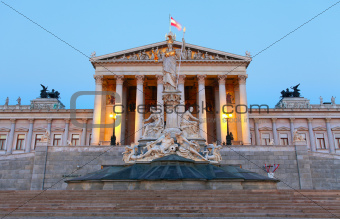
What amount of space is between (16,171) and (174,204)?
2520cm

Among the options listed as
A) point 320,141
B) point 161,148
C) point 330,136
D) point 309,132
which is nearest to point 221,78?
point 309,132

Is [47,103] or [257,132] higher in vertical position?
[47,103]

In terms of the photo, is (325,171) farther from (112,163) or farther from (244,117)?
(112,163)

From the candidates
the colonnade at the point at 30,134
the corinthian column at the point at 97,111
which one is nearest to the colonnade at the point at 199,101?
the corinthian column at the point at 97,111

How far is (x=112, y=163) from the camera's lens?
31.0m

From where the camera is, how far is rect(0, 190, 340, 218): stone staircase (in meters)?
10.2

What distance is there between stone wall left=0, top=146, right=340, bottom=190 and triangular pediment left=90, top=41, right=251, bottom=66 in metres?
22.0

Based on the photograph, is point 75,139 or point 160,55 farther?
point 75,139

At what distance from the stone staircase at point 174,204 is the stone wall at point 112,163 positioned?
17726 mm

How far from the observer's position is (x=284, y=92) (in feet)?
264

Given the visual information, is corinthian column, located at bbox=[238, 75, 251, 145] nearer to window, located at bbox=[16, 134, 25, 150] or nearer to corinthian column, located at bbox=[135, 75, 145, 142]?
corinthian column, located at bbox=[135, 75, 145, 142]

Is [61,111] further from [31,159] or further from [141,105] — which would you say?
[31,159]

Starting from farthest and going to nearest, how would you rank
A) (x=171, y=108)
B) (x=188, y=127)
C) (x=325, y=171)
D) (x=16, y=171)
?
(x=16, y=171)
(x=325, y=171)
(x=188, y=127)
(x=171, y=108)

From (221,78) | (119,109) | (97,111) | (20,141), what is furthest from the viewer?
(20,141)
